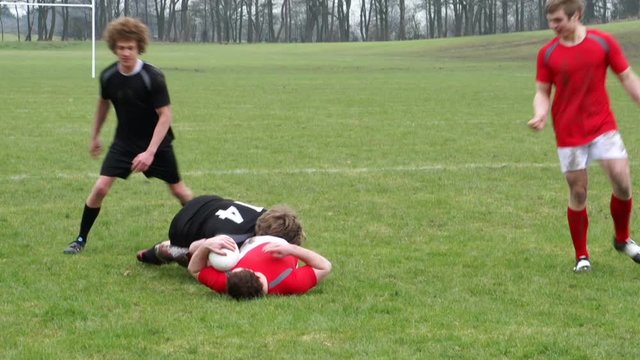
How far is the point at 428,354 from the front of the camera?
5.05 m

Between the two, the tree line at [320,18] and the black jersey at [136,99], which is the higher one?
the tree line at [320,18]

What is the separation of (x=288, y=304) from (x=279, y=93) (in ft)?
70.9

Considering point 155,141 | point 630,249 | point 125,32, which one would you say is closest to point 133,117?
point 155,141

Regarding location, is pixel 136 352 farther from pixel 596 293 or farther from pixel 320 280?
pixel 596 293

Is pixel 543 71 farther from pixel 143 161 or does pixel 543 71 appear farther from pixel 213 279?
pixel 143 161

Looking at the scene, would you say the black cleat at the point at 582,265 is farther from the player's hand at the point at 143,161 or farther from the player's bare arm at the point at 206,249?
the player's hand at the point at 143,161

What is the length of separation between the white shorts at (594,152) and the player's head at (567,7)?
2.74ft

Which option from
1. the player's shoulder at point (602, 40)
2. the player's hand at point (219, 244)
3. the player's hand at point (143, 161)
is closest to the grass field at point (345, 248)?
the player's hand at point (219, 244)

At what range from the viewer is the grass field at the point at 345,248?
17.5 ft

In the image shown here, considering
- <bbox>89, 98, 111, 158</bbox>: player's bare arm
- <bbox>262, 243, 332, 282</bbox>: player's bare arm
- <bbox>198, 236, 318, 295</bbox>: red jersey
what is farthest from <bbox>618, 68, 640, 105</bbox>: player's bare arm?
<bbox>89, 98, 111, 158</bbox>: player's bare arm

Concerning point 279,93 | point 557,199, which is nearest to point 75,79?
point 279,93

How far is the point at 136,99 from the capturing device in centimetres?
744

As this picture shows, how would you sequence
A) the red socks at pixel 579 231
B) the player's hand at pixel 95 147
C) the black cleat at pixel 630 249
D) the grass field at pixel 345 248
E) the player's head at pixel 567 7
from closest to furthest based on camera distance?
the grass field at pixel 345 248
the player's head at pixel 567 7
the red socks at pixel 579 231
the black cleat at pixel 630 249
the player's hand at pixel 95 147

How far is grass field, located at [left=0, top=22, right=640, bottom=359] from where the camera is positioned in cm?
534
